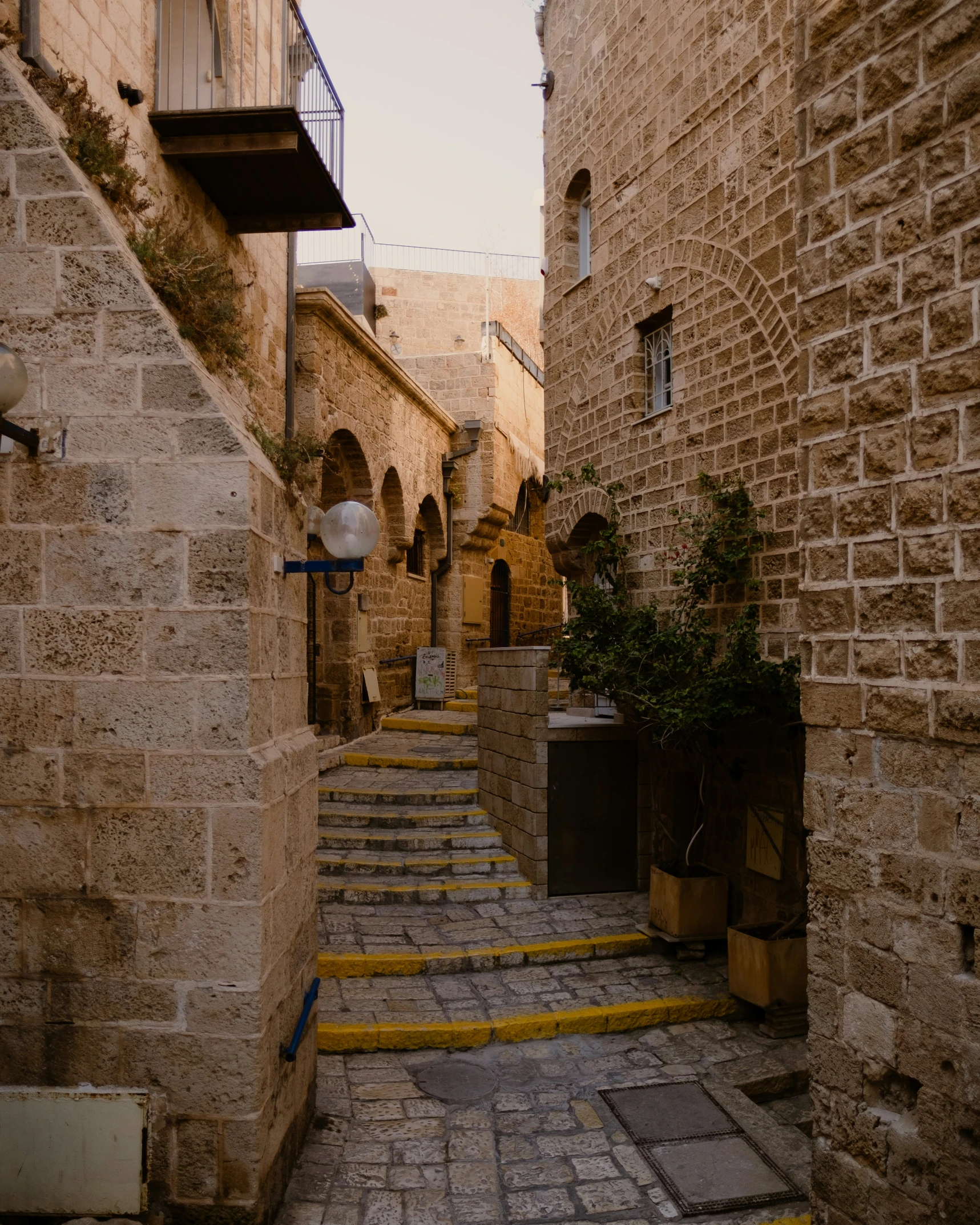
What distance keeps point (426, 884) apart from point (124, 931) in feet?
14.4

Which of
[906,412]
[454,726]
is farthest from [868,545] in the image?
[454,726]

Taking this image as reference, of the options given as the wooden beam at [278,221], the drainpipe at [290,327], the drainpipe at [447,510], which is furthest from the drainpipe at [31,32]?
the drainpipe at [447,510]

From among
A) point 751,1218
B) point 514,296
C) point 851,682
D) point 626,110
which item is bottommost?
point 751,1218

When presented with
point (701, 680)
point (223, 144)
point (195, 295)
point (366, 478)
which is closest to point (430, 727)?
point (366, 478)

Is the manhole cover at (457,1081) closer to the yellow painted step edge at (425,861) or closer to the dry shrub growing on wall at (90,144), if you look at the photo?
the yellow painted step edge at (425,861)

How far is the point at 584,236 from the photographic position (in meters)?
10.4

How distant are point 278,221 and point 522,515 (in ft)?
40.0

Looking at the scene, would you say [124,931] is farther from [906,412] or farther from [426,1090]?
[906,412]

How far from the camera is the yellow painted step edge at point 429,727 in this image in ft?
39.0

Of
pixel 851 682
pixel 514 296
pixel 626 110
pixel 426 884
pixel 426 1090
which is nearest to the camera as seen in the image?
pixel 851 682

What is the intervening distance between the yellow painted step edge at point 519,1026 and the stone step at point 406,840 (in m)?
2.51

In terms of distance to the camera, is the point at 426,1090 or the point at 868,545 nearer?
the point at 868,545

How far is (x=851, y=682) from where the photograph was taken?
315 cm

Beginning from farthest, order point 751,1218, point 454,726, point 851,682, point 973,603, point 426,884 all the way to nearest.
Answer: point 454,726, point 426,884, point 751,1218, point 851,682, point 973,603
